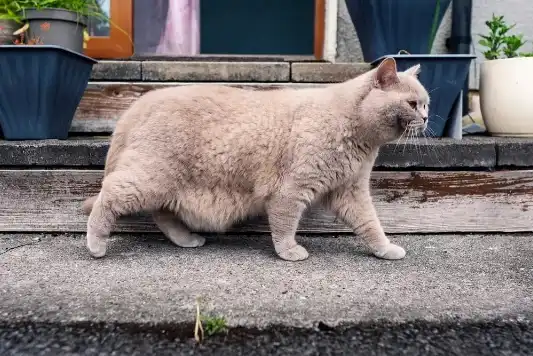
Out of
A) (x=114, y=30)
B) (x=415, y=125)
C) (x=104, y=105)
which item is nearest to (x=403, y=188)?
(x=415, y=125)

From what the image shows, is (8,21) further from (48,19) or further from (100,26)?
(100,26)

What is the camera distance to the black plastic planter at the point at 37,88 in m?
2.01

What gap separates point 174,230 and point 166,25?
8.11 feet

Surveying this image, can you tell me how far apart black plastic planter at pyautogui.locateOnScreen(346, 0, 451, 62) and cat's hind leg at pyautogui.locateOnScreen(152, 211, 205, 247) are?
4.74ft

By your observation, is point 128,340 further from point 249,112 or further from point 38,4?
point 38,4

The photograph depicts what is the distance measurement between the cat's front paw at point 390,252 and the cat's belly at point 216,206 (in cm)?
49

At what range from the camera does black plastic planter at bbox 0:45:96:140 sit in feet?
6.59

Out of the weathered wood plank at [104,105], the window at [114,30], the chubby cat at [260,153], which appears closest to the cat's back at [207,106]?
the chubby cat at [260,153]

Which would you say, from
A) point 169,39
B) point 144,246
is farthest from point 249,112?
point 169,39

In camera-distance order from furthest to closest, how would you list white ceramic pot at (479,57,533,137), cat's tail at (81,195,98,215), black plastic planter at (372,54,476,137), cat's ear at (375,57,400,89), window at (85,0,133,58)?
window at (85,0,133,58)
white ceramic pot at (479,57,533,137)
black plastic planter at (372,54,476,137)
cat's tail at (81,195,98,215)
cat's ear at (375,57,400,89)

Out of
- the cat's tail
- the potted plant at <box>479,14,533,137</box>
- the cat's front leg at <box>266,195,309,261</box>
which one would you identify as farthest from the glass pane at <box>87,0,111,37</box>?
the potted plant at <box>479,14,533,137</box>

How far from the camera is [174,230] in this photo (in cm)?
195

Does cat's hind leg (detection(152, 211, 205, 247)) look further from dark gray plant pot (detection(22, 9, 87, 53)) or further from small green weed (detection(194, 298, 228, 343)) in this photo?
dark gray plant pot (detection(22, 9, 87, 53))

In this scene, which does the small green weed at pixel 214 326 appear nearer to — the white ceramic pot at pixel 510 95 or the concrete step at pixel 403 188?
the concrete step at pixel 403 188
